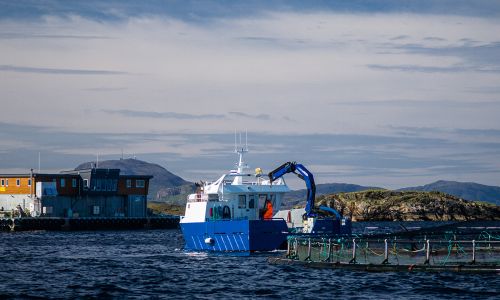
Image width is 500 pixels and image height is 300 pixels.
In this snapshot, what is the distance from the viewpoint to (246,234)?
246 feet

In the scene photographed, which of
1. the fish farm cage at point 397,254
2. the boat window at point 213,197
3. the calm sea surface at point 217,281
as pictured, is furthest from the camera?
the boat window at point 213,197

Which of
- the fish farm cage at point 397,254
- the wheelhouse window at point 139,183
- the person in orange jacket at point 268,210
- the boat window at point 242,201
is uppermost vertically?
the wheelhouse window at point 139,183

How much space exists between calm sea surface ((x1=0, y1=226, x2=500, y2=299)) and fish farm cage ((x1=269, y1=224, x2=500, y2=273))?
2.40 feet

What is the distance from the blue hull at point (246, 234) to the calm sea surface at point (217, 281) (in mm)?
1314

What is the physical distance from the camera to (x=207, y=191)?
81.6 meters

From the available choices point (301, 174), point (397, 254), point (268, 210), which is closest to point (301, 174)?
point (301, 174)

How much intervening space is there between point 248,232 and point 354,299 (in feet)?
99.9

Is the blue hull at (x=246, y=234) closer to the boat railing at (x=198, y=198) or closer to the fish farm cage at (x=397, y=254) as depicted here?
the boat railing at (x=198, y=198)

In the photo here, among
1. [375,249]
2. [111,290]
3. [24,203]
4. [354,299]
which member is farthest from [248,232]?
[24,203]

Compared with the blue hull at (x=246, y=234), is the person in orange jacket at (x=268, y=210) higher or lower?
higher

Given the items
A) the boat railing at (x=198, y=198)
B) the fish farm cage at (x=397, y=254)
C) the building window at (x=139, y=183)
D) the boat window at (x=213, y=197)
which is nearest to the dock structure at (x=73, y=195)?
the building window at (x=139, y=183)

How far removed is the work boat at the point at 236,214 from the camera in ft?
247

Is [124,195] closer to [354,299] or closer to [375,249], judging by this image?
[375,249]

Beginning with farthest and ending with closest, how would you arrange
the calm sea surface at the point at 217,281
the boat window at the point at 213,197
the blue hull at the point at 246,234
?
the boat window at the point at 213,197
the blue hull at the point at 246,234
the calm sea surface at the point at 217,281
